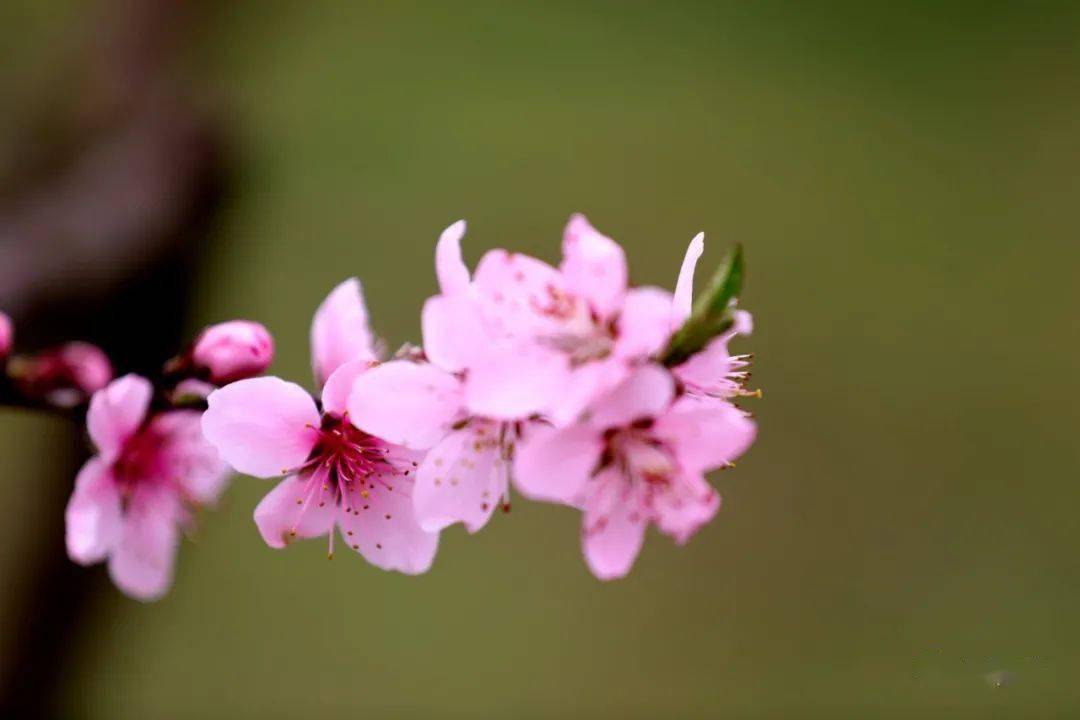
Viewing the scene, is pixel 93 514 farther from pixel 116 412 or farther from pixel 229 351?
pixel 229 351

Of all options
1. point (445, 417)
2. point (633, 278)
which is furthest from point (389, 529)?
point (633, 278)

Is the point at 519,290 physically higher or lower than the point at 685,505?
higher

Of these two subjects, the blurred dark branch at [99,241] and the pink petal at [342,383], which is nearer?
the pink petal at [342,383]

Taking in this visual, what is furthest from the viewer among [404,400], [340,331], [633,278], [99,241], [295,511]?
[633,278]

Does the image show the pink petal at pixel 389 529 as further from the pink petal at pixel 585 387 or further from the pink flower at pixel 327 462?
the pink petal at pixel 585 387

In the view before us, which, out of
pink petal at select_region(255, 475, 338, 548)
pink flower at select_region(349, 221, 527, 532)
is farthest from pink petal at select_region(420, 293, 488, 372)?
pink petal at select_region(255, 475, 338, 548)

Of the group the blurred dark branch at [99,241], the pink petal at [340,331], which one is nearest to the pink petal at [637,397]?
the pink petal at [340,331]
